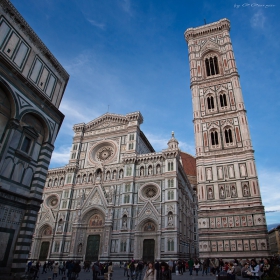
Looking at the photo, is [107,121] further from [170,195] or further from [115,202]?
[170,195]

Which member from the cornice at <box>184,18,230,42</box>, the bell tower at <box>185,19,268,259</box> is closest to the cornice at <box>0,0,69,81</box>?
the bell tower at <box>185,19,268,259</box>

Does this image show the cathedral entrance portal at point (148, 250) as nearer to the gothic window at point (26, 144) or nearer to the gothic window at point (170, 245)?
the gothic window at point (170, 245)

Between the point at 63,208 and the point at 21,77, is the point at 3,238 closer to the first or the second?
the point at 21,77

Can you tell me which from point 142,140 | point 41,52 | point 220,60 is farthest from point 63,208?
point 220,60

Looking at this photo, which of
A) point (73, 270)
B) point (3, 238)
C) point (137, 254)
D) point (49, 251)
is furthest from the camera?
point (49, 251)

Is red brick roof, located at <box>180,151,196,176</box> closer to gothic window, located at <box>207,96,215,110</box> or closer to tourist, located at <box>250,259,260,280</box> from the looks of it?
gothic window, located at <box>207,96,215,110</box>

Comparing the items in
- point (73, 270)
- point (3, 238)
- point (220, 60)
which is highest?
point (220, 60)

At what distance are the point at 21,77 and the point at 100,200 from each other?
2142cm

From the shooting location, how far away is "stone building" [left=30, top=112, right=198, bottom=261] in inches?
1062

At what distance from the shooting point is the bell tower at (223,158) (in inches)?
960

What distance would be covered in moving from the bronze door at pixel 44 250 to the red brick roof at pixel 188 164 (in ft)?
129

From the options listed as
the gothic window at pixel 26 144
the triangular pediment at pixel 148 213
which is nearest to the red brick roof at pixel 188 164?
the triangular pediment at pixel 148 213

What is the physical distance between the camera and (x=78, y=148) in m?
36.5

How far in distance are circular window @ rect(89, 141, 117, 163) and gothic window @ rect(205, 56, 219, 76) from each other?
1843 cm
